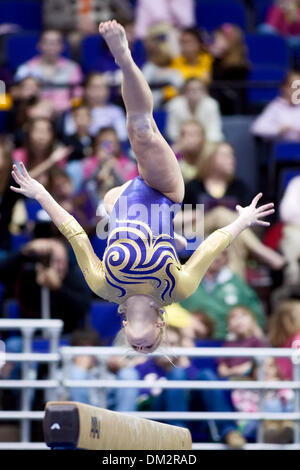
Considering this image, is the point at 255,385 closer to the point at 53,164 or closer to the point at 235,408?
the point at 235,408

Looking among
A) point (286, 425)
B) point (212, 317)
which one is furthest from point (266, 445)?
point (212, 317)

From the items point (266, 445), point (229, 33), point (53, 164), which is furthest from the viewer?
point (229, 33)

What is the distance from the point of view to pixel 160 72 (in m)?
8.08

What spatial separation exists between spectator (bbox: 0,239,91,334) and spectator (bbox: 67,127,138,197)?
0.52 meters

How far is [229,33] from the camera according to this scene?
8281mm

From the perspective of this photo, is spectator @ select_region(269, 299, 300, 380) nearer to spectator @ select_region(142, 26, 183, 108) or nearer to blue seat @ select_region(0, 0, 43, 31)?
spectator @ select_region(142, 26, 183, 108)

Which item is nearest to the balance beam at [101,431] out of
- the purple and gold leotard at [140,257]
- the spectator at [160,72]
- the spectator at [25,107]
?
the purple and gold leotard at [140,257]

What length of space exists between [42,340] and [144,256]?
6.58 feet

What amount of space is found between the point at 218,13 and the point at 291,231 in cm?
265

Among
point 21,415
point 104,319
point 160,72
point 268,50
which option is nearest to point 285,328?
point 104,319

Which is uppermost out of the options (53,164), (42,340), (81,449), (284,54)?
(284,54)

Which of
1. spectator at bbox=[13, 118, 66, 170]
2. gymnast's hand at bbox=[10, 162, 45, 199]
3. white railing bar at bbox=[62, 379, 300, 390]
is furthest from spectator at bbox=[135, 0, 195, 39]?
gymnast's hand at bbox=[10, 162, 45, 199]

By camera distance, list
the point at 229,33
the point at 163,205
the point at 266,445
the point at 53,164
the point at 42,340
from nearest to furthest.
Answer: the point at 163,205, the point at 266,445, the point at 42,340, the point at 53,164, the point at 229,33

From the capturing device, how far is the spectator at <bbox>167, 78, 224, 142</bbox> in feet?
25.2
